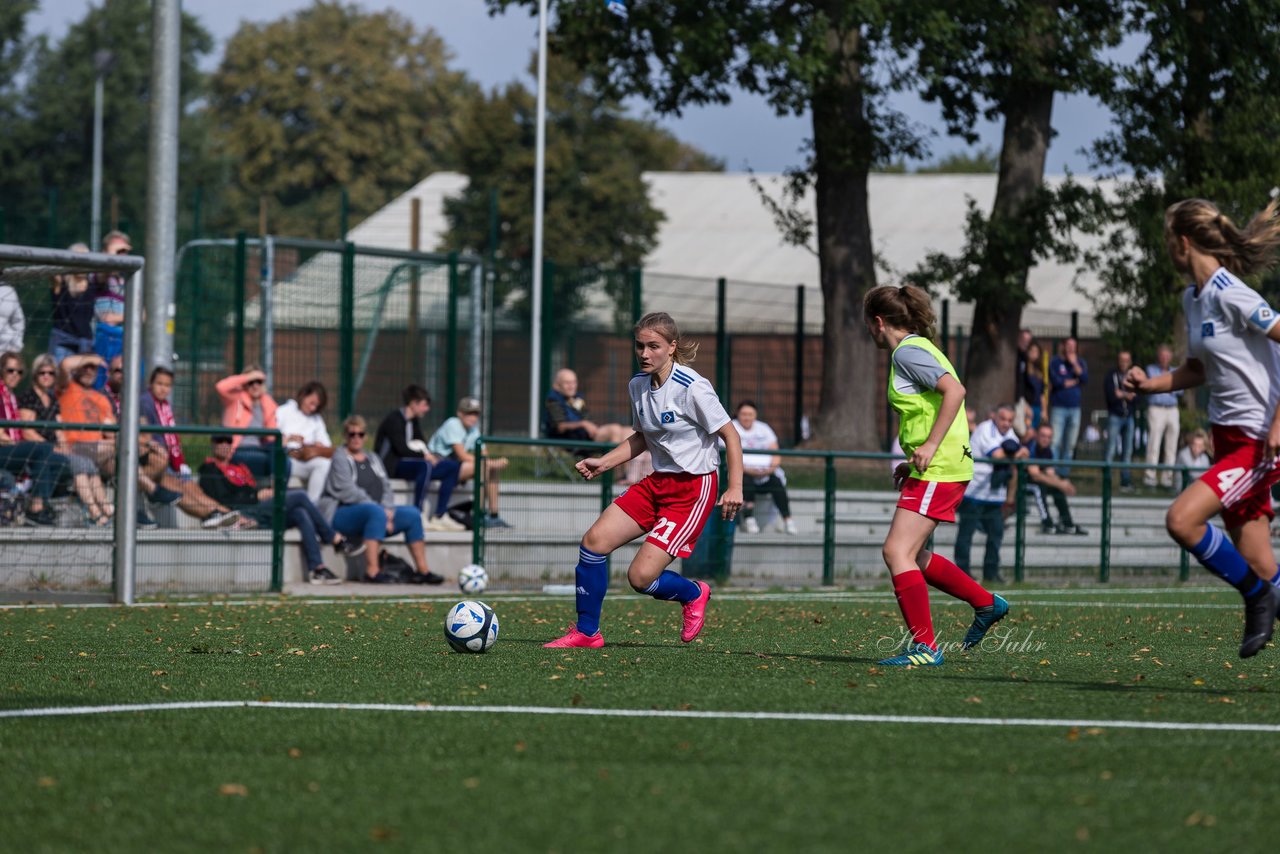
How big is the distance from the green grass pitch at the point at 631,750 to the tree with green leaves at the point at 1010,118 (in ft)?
48.2

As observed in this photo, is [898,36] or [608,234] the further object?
[608,234]

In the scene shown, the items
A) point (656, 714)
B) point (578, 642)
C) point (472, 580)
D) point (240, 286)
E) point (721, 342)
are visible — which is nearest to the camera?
point (656, 714)

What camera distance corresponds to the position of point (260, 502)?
50.1 feet

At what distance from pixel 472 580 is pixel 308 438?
2.63 meters

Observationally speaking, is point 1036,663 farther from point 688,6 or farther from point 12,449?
point 688,6

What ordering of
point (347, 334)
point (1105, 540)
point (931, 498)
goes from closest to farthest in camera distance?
point (931, 498) < point (1105, 540) < point (347, 334)

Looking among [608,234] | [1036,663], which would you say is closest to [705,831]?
[1036,663]

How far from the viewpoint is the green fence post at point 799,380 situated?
2555 centimetres

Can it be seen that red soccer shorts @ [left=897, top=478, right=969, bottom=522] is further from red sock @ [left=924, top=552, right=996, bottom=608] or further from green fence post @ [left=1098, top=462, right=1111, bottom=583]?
green fence post @ [left=1098, top=462, right=1111, bottom=583]

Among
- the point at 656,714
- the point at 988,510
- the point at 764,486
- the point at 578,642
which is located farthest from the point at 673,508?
the point at 988,510

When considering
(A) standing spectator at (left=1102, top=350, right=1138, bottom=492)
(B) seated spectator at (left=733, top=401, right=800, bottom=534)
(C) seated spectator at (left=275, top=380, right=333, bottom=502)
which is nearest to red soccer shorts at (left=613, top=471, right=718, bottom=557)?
(C) seated spectator at (left=275, top=380, right=333, bottom=502)

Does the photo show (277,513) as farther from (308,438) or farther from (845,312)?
(845,312)

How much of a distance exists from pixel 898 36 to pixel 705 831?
1896cm

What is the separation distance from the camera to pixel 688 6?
22922 millimetres
